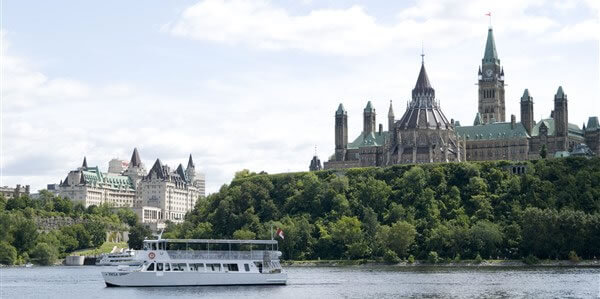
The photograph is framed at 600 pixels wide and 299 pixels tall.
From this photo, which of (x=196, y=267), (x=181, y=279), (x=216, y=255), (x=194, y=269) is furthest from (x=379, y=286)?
(x=181, y=279)

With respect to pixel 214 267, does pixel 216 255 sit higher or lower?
higher

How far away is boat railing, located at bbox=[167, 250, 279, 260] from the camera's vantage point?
12319cm

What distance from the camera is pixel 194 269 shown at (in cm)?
12406

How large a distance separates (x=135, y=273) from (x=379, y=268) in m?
60.2

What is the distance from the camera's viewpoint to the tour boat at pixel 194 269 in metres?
123

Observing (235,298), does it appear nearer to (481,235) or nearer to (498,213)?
(481,235)

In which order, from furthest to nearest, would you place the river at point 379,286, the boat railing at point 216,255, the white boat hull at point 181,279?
the boat railing at point 216,255 → the white boat hull at point 181,279 → the river at point 379,286

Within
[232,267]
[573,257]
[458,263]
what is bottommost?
[458,263]

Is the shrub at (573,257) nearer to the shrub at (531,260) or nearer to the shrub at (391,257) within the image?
the shrub at (531,260)

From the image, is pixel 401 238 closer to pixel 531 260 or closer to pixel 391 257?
pixel 391 257

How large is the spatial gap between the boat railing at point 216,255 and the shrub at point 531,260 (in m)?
57.5

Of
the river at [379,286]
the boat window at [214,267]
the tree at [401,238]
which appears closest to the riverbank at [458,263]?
the tree at [401,238]

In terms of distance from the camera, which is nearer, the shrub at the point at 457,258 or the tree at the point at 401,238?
the shrub at the point at 457,258

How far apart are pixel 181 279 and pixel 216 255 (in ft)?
15.8
